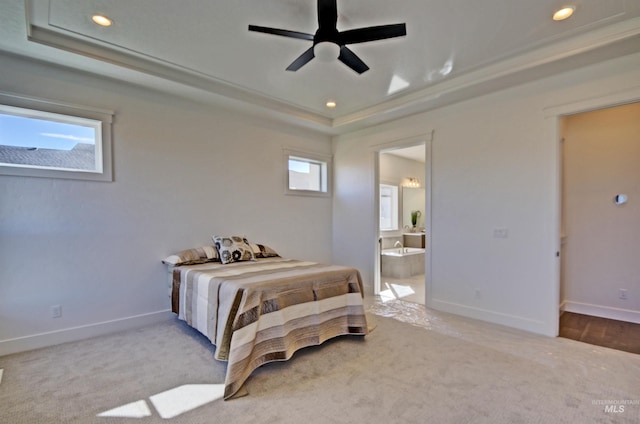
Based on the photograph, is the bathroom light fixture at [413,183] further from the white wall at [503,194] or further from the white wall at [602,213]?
the white wall at [602,213]

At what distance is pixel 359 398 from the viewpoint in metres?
2.08

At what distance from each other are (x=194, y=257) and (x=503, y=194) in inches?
147

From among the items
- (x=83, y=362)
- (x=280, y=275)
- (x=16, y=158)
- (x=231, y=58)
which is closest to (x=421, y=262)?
(x=280, y=275)

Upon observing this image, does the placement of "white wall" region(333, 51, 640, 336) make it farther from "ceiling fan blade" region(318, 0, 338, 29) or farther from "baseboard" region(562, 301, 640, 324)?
"ceiling fan blade" region(318, 0, 338, 29)

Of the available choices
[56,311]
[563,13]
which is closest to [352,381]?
[56,311]

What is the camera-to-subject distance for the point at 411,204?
801cm

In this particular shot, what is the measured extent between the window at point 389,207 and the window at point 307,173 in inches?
99.2

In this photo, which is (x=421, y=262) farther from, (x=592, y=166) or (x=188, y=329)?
(x=188, y=329)

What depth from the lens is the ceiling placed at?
233 cm

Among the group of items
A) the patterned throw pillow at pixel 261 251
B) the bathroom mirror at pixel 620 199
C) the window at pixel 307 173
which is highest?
the window at pixel 307 173

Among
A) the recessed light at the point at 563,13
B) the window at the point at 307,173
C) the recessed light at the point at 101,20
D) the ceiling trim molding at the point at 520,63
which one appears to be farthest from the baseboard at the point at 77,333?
the recessed light at the point at 563,13

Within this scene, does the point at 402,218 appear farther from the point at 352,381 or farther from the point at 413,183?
the point at 352,381

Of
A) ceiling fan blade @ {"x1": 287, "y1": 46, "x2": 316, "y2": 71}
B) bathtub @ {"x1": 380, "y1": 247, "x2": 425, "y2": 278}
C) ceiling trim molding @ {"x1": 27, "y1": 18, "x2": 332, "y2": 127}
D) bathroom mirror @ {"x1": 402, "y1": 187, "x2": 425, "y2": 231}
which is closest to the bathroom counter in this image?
bathroom mirror @ {"x1": 402, "y1": 187, "x2": 425, "y2": 231}

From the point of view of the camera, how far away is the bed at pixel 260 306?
2.34 metres
